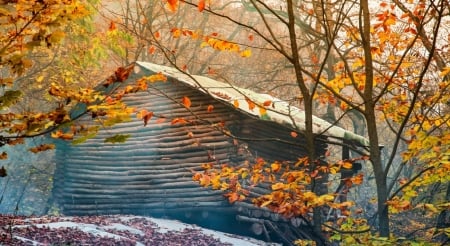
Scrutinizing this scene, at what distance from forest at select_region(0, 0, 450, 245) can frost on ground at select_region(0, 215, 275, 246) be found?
65 centimetres

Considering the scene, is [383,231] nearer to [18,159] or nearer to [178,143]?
[178,143]

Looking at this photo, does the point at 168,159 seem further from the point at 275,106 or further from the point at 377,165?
the point at 377,165

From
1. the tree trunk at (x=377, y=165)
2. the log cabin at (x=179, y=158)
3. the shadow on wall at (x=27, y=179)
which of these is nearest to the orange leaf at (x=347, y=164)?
the tree trunk at (x=377, y=165)

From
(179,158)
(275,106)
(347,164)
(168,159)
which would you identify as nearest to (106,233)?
(179,158)

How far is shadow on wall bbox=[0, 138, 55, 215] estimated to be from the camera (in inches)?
961

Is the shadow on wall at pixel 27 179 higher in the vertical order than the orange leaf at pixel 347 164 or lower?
lower

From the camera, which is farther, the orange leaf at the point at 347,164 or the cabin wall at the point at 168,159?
the cabin wall at the point at 168,159

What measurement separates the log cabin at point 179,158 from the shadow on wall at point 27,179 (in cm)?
869

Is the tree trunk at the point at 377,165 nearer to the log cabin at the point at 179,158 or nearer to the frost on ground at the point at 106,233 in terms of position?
the frost on ground at the point at 106,233

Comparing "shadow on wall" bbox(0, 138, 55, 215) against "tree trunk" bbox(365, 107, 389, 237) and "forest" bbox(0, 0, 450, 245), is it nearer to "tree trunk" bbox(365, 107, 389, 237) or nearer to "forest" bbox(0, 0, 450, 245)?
"forest" bbox(0, 0, 450, 245)

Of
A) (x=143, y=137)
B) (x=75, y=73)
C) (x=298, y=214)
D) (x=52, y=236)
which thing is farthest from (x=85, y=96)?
(x=75, y=73)

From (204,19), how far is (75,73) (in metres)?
10.8

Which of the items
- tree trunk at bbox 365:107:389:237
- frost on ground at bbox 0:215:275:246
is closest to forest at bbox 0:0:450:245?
tree trunk at bbox 365:107:389:237

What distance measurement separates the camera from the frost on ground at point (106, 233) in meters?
7.87
